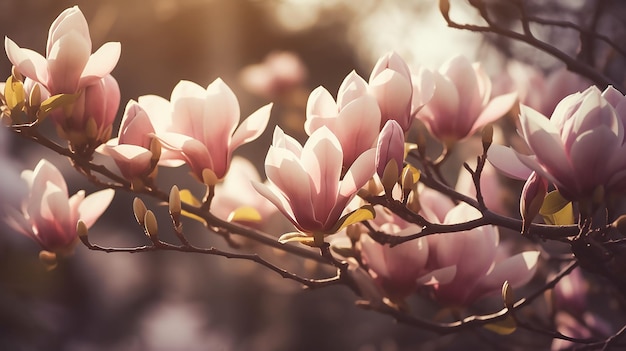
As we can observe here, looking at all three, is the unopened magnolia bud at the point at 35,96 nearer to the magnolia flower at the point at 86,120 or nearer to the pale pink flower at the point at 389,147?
the magnolia flower at the point at 86,120

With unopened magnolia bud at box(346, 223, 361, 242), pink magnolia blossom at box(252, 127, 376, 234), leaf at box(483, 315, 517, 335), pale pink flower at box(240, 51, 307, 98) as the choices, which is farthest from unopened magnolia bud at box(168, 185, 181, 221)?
pale pink flower at box(240, 51, 307, 98)

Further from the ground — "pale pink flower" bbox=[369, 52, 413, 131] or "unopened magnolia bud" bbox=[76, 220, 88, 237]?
"pale pink flower" bbox=[369, 52, 413, 131]

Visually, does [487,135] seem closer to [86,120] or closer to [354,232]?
[354,232]

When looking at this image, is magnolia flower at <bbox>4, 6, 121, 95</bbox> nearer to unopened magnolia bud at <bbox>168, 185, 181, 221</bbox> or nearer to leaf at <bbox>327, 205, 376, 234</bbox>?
unopened magnolia bud at <bbox>168, 185, 181, 221</bbox>

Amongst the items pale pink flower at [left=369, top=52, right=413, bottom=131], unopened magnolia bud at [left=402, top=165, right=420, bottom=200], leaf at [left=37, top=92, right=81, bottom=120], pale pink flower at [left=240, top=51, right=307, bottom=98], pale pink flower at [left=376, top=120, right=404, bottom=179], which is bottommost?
pale pink flower at [left=240, top=51, right=307, bottom=98]

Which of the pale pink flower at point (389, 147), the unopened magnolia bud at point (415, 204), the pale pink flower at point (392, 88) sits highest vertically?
the pale pink flower at point (392, 88)

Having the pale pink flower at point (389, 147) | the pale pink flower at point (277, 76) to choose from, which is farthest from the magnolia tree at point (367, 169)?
the pale pink flower at point (277, 76)

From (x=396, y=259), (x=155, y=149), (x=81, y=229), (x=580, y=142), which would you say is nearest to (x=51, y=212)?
(x=81, y=229)
